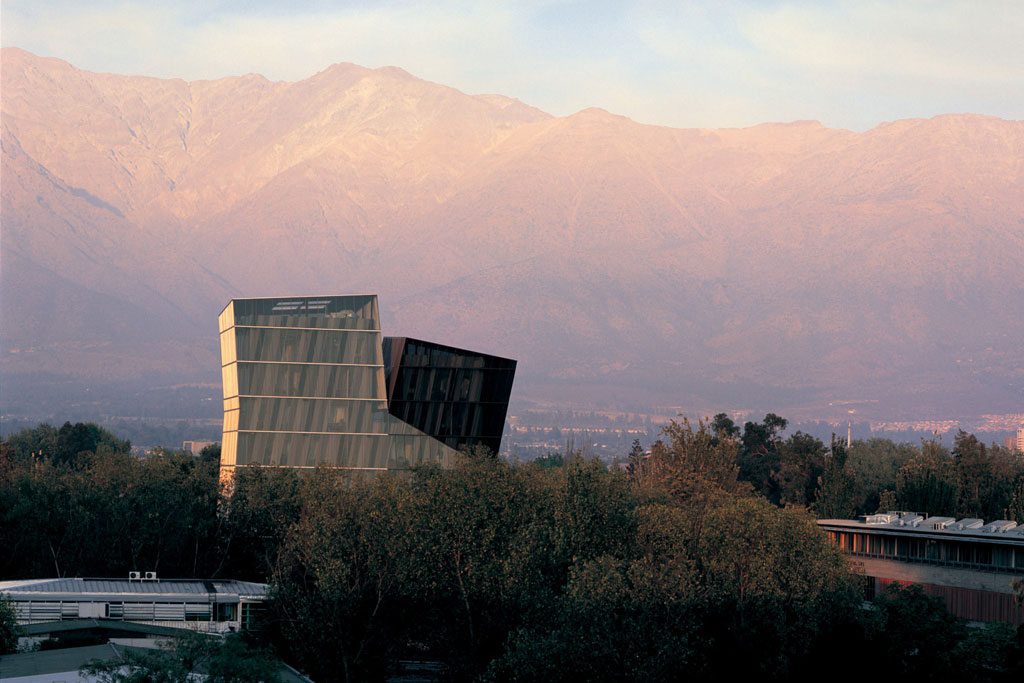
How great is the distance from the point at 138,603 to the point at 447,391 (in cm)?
4543

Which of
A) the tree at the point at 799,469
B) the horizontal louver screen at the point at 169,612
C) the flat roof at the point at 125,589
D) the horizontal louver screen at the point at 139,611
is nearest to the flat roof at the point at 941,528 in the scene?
the flat roof at the point at 125,589

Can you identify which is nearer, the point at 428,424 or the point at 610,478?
the point at 610,478

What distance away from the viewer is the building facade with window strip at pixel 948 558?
304 ft

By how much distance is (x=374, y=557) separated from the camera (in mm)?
75062

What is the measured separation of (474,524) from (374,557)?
21.1 feet

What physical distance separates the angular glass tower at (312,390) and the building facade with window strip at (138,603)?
3200cm

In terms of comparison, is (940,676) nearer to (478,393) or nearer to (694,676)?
(694,676)

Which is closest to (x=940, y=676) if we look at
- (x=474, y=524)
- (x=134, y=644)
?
(x=474, y=524)

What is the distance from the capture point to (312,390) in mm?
113875

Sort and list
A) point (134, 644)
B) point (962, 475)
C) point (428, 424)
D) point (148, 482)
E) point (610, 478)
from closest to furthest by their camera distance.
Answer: point (134, 644), point (610, 478), point (148, 482), point (428, 424), point (962, 475)

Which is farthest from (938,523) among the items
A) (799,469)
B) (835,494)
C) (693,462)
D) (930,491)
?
(799,469)

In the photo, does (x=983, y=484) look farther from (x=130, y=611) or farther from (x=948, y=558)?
(x=130, y=611)

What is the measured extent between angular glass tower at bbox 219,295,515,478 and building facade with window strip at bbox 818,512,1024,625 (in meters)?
38.0

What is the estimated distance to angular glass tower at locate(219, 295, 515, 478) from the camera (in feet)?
371
